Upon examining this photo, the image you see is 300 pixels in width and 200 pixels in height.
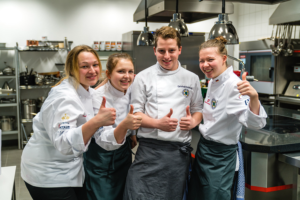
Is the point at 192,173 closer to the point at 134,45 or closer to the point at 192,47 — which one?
the point at 134,45

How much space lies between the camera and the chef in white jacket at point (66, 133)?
4.10 feet

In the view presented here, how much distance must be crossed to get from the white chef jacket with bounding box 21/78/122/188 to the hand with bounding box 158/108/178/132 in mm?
272

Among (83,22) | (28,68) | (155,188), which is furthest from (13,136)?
(155,188)

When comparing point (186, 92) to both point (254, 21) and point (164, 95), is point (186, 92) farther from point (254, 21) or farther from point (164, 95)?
point (254, 21)

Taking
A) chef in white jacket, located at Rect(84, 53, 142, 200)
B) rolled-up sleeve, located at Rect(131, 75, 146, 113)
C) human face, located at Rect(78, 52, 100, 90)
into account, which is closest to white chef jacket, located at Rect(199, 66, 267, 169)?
rolled-up sleeve, located at Rect(131, 75, 146, 113)

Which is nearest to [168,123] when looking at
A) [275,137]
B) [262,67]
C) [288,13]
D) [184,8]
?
[275,137]

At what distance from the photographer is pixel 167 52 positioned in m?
1.62

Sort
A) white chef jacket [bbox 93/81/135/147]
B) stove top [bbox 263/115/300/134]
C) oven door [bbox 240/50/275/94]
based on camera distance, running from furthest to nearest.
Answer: oven door [bbox 240/50/275/94], stove top [bbox 263/115/300/134], white chef jacket [bbox 93/81/135/147]

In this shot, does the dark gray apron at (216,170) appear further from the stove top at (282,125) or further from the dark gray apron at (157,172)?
the stove top at (282,125)

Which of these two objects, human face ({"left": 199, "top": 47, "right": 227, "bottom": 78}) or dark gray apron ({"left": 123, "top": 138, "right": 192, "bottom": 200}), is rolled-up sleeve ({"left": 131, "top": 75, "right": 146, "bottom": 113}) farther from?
human face ({"left": 199, "top": 47, "right": 227, "bottom": 78})

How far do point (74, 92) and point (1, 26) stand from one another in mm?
4536

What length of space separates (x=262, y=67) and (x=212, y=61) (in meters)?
3.65

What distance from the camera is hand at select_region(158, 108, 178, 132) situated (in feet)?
4.87

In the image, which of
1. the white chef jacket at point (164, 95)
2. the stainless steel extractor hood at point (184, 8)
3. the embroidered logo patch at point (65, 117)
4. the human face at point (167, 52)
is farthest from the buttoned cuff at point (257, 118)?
the stainless steel extractor hood at point (184, 8)
